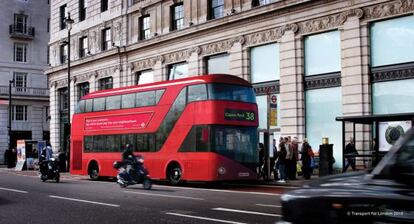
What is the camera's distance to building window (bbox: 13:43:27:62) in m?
60.9

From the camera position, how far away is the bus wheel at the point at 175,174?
2072cm

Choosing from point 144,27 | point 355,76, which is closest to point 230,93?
point 355,76

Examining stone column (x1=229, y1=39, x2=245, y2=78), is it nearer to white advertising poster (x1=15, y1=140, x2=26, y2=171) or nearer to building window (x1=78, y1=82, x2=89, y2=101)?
building window (x1=78, y1=82, x2=89, y2=101)

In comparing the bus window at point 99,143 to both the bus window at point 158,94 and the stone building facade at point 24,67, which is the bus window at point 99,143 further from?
the stone building facade at point 24,67

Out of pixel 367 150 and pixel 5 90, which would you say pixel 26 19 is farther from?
pixel 367 150

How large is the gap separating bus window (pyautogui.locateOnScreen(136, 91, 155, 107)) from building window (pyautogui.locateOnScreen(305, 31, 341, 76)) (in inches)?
320

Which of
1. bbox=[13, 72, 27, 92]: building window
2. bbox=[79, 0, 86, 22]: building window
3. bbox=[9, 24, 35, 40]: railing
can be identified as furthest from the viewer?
bbox=[9, 24, 35, 40]: railing

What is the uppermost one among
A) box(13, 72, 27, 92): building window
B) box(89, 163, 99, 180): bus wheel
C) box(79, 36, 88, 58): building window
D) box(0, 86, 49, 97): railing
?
box(79, 36, 88, 58): building window

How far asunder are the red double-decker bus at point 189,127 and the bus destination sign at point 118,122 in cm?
4

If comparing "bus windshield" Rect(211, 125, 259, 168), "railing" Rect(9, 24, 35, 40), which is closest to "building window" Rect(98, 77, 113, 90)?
"bus windshield" Rect(211, 125, 259, 168)

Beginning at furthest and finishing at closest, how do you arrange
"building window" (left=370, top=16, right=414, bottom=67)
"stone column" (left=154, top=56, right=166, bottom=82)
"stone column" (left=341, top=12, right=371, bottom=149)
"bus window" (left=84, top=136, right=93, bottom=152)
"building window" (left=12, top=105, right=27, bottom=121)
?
"building window" (left=12, top=105, right=27, bottom=121) < "stone column" (left=154, top=56, right=166, bottom=82) < "bus window" (left=84, top=136, right=93, bottom=152) < "stone column" (left=341, top=12, right=371, bottom=149) < "building window" (left=370, top=16, right=414, bottom=67)

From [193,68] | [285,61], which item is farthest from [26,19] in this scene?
[285,61]

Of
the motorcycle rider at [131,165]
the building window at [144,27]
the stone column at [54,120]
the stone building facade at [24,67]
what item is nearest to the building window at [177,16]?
the building window at [144,27]

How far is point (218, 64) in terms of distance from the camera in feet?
100
